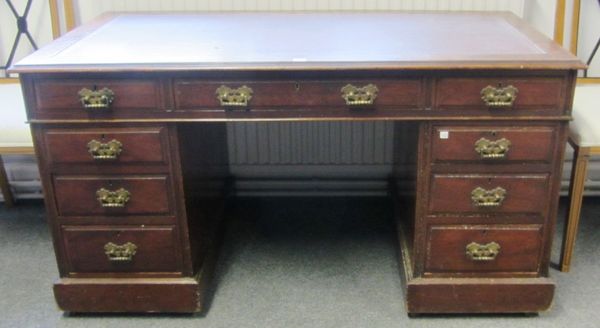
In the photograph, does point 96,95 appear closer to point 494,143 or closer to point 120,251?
point 120,251

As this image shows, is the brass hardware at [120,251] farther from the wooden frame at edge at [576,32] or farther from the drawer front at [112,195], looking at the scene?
the wooden frame at edge at [576,32]

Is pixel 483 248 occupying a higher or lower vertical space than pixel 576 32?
lower

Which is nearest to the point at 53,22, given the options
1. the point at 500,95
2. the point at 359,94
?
the point at 359,94

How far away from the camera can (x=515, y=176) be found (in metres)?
1.77

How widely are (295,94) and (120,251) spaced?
657 mm

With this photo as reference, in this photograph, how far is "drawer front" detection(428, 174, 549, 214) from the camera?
5.81ft

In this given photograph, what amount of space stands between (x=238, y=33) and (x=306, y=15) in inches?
13.7

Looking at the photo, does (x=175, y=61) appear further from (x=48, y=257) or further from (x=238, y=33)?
(x=48, y=257)

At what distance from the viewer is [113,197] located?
70.9 inches

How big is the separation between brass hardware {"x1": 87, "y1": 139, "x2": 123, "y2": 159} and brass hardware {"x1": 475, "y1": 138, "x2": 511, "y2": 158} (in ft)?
3.02

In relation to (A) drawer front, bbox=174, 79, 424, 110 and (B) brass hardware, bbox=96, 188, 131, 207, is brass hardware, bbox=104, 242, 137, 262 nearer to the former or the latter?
(B) brass hardware, bbox=96, 188, 131, 207

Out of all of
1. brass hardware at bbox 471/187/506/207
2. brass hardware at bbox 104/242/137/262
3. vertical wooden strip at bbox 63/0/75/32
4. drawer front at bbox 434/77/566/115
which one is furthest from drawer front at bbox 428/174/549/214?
vertical wooden strip at bbox 63/0/75/32

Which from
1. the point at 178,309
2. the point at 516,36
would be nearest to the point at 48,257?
the point at 178,309

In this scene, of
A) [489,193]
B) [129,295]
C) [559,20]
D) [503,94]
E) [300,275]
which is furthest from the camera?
[559,20]
